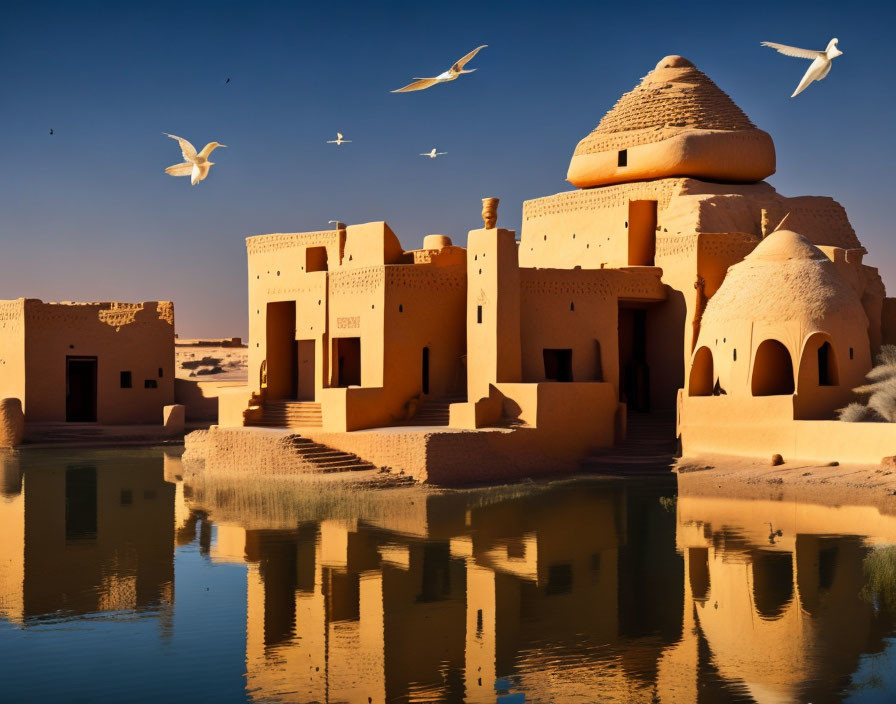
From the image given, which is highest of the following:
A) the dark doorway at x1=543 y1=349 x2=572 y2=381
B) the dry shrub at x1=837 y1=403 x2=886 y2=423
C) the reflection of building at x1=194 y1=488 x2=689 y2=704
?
the dark doorway at x1=543 y1=349 x2=572 y2=381

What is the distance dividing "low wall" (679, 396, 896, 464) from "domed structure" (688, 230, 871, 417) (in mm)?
572

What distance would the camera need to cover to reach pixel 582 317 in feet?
73.9

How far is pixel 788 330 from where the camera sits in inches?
812

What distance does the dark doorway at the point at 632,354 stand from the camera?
2472 cm

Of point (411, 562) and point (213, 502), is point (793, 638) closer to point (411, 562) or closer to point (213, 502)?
point (411, 562)

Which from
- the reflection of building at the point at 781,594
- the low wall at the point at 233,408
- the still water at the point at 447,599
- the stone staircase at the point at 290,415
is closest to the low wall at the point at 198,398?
the low wall at the point at 233,408

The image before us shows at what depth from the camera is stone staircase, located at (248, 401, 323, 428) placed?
904 inches

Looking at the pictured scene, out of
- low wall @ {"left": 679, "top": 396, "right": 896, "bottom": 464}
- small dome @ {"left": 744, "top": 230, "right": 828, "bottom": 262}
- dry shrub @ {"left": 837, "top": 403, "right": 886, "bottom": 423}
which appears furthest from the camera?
small dome @ {"left": 744, "top": 230, "right": 828, "bottom": 262}

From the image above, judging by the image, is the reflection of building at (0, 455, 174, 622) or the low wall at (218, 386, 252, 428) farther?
the low wall at (218, 386, 252, 428)

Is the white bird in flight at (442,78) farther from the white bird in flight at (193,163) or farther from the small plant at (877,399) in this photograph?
the small plant at (877,399)

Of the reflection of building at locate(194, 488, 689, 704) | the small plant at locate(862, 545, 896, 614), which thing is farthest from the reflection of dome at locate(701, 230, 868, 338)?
the small plant at locate(862, 545, 896, 614)

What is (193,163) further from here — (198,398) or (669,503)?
(198,398)

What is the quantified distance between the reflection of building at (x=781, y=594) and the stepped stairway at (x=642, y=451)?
3.74 meters

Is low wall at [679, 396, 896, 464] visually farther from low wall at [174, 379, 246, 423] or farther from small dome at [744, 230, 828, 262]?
low wall at [174, 379, 246, 423]
